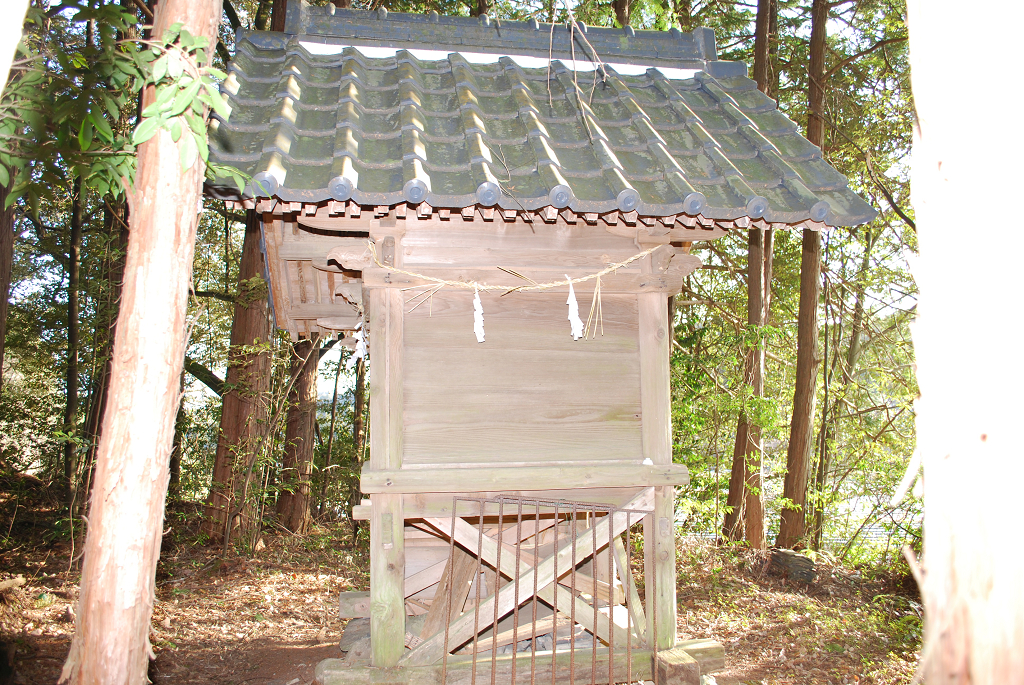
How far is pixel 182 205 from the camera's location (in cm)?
265

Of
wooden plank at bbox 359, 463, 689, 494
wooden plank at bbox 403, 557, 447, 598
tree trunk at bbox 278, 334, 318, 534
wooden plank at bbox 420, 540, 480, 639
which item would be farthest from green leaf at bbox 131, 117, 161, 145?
tree trunk at bbox 278, 334, 318, 534

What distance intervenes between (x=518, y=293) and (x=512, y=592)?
1.72m

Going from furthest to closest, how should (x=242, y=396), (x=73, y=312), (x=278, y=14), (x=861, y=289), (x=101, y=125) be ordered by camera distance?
(x=73, y=312) → (x=861, y=289) → (x=278, y=14) → (x=242, y=396) → (x=101, y=125)

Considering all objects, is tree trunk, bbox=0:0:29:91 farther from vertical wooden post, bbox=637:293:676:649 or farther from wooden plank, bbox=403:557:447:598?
wooden plank, bbox=403:557:447:598

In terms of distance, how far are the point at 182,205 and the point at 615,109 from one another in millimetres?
2756

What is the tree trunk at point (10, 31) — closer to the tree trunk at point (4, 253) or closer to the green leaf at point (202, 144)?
the green leaf at point (202, 144)

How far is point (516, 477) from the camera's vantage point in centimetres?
375

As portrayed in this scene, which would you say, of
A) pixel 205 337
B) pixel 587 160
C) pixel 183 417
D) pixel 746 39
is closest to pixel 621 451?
pixel 587 160

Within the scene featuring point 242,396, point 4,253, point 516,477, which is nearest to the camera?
point 516,477

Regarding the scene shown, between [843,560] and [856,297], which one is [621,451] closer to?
[843,560]

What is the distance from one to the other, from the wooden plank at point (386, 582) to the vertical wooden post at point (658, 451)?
4.74 feet

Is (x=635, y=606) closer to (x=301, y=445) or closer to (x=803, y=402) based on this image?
(x=803, y=402)

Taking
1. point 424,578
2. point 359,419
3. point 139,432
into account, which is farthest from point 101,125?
point 359,419

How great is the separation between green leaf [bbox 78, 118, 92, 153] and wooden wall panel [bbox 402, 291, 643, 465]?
173 cm
